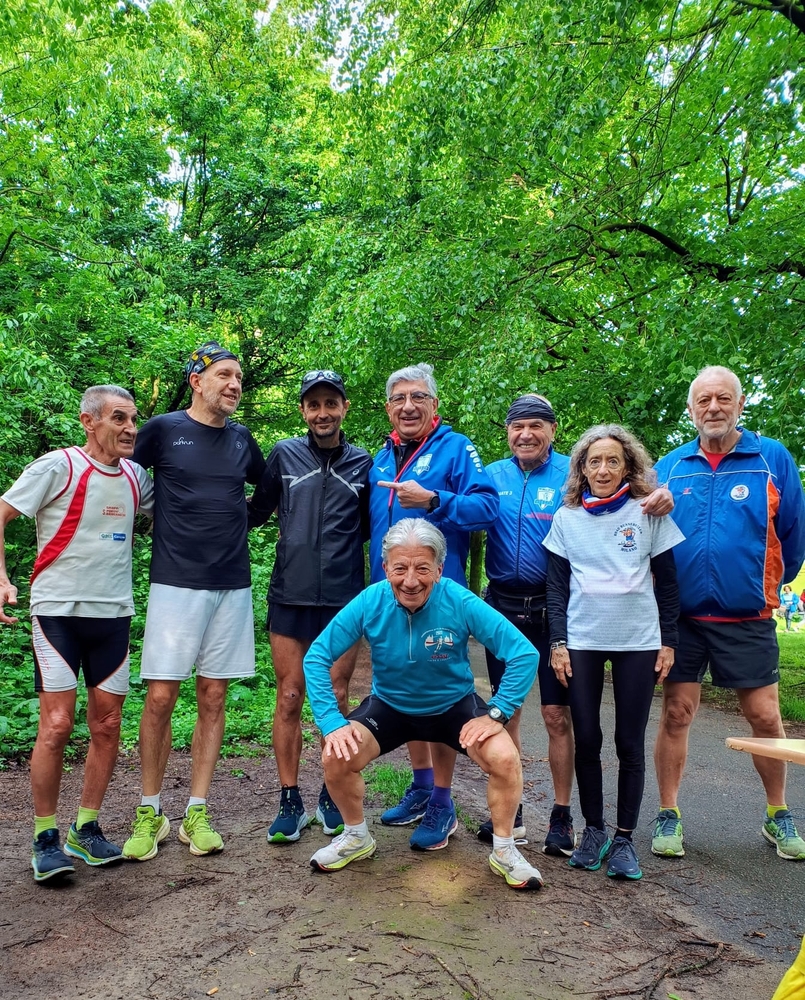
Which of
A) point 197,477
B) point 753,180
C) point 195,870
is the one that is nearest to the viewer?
point 195,870

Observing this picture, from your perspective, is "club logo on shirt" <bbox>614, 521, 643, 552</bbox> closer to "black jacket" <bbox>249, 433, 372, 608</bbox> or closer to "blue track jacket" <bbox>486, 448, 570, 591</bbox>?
"blue track jacket" <bbox>486, 448, 570, 591</bbox>

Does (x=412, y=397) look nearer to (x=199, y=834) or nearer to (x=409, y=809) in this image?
(x=409, y=809)

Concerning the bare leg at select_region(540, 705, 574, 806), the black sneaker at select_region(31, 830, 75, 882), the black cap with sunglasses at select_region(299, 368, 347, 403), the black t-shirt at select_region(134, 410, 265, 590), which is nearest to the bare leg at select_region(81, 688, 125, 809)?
the black sneaker at select_region(31, 830, 75, 882)

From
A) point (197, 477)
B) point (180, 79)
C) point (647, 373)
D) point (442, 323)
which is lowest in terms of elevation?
point (197, 477)

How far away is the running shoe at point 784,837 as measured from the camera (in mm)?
4094

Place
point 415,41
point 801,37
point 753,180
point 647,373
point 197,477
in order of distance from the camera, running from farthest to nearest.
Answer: point 753,180
point 415,41
point 647,373
point 801,37
point 197,477

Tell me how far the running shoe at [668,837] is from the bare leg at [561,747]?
0.52 m

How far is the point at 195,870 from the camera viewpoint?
3.65 metres

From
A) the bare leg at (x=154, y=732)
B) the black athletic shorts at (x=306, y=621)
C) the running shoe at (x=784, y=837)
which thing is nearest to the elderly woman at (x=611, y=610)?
the running shoe at (x=784, y=837)

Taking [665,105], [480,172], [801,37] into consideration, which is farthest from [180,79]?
[801,37]

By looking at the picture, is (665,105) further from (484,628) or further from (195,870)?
(195,870)

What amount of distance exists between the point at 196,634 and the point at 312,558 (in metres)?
0.70

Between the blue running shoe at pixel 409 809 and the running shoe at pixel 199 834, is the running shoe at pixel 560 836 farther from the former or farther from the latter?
the running shoe at pixel 199 834

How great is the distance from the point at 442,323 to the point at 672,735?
A: 22.4ft
